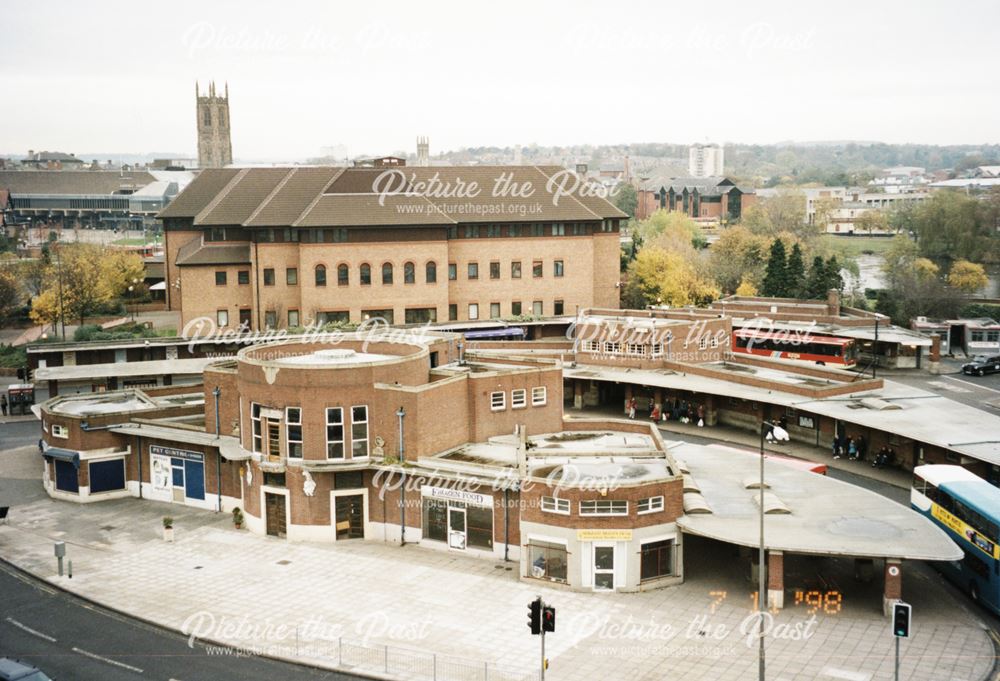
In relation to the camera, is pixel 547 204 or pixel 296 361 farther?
pixel 547 204

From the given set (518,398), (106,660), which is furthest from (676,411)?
(106,660)

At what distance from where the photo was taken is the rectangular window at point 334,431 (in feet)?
119

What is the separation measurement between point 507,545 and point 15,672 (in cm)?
1596

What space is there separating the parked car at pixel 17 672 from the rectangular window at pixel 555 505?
14.8 m

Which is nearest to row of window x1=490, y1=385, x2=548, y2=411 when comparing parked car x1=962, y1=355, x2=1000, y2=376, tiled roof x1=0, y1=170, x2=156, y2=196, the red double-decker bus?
the red double-decker bus

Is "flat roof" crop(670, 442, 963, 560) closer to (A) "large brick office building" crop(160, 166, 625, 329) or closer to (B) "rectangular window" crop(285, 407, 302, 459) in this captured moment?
(B) "rectangular window" crop(285, 407, 302, 459)

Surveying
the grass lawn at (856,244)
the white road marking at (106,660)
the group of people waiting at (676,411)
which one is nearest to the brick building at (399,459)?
the white road marking at (106,660)

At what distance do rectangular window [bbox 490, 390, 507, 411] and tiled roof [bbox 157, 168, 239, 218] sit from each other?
45.2m

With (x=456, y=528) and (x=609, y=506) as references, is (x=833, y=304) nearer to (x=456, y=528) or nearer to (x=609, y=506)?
(x=456, y=528)

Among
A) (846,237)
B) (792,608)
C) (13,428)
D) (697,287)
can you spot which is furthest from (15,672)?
(846,237)

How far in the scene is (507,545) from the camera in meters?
34.0

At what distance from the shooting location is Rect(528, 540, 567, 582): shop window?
31.4 meters

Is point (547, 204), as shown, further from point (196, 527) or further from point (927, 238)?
point (927, 238)

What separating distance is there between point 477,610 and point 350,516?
27.8ft
